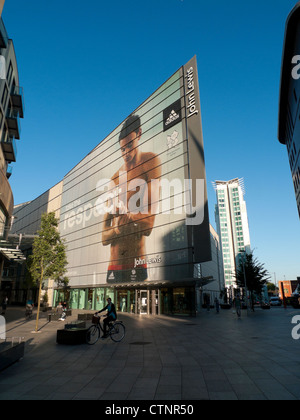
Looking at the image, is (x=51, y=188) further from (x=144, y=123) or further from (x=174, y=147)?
(x=174, y=147)

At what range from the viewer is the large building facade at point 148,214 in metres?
28.8

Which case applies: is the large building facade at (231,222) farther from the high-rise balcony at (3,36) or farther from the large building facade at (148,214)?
the high-rise balcony at (3,36)

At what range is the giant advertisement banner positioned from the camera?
2900 centimetres

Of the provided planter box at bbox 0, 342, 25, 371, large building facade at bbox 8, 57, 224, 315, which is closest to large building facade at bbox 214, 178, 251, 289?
large building facade at bbox 8, 57, 224, 315

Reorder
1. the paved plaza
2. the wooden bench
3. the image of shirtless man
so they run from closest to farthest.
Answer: the paved plaza < the wooden bench < the image of shirtless man

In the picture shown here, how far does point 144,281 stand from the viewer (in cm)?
3175

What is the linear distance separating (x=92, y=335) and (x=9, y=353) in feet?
18.9

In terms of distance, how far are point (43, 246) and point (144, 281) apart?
559 inches

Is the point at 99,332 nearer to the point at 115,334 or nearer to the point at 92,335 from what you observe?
the point at 92,335

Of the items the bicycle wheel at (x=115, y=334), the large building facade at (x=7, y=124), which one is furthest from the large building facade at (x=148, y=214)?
the bicycle wheel at (x=115, y=334)

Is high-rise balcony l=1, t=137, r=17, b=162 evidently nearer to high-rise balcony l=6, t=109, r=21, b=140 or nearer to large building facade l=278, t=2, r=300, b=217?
high-rise balcony l=6, t=109, r=21, b=140

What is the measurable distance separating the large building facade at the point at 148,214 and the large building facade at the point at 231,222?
10981cm
